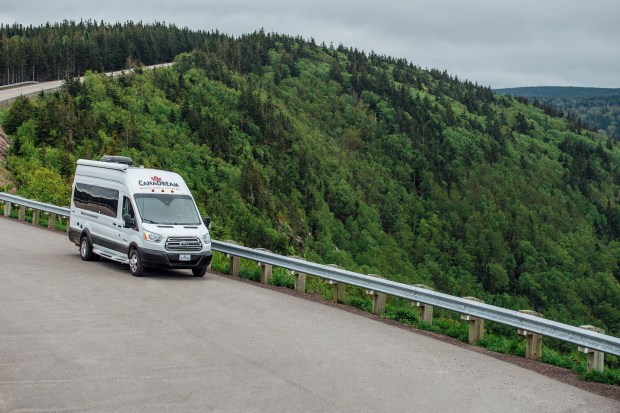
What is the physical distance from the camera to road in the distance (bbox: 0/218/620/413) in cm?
819

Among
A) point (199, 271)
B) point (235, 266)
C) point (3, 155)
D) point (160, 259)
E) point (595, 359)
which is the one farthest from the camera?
point (3, 155)

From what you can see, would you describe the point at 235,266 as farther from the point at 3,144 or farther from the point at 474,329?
the point at 3,144

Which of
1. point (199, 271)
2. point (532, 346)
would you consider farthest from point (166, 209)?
point (532, 346)

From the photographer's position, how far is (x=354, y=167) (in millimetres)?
150875

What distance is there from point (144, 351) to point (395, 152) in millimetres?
161809

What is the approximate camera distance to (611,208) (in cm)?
17538

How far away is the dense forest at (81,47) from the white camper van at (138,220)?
314 ft

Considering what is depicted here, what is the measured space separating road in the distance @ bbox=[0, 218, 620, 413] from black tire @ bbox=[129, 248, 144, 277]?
141 cm

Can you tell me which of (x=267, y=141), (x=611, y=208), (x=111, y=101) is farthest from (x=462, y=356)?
(x=611, y=208)

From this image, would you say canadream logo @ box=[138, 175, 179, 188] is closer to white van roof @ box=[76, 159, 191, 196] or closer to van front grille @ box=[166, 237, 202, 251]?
white van roof @ box=[76, 159, 191, 196]

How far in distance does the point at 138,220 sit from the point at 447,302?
7460 mm

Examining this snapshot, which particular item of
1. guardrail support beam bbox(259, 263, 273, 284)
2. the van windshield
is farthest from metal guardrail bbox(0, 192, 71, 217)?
guardrail support beam bbox(259, 263, 273, 284)

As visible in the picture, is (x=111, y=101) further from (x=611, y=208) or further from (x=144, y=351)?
(x=611, y=208)

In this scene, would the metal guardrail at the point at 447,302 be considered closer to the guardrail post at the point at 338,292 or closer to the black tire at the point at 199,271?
the guardrail post at the point at 338,292
